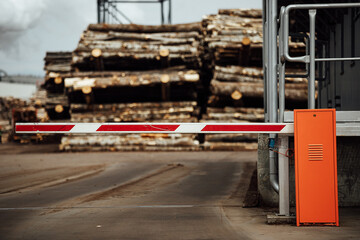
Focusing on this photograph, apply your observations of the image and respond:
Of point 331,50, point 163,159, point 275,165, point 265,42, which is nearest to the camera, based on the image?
point 275,165

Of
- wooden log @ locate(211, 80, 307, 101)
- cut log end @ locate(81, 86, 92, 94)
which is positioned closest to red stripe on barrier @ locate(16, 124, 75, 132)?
cut log end @ locate(81, 86, 92, 94)

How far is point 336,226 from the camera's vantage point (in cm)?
522

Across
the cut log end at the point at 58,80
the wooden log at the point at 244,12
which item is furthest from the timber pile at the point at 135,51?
the cut log end at the point at 58,80

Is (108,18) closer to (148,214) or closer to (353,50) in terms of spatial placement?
(353,50)

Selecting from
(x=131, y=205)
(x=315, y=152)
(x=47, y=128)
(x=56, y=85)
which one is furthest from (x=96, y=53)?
(x=315, y=152)

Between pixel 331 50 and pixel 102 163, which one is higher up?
pixel 331 50

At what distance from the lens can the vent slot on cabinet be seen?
5164 mm

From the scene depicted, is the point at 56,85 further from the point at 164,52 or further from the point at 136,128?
the point at 136,128

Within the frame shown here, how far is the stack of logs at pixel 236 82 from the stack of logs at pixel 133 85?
0.88m

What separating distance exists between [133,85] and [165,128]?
14.3 metres

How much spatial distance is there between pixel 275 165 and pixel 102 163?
930cm

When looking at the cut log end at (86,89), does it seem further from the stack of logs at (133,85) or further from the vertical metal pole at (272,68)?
the vertical metal pole at (272,68)

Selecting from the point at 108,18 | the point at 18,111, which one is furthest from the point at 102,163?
the point at 18,111

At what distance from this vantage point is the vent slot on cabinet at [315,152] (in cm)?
516
